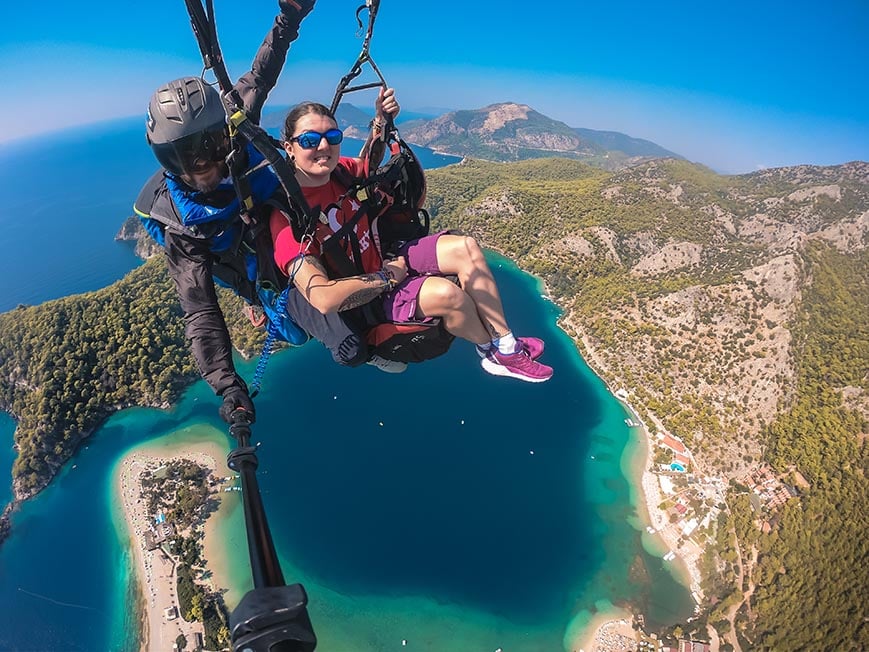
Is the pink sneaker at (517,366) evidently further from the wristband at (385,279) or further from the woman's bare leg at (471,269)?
the wristband at (385,279)

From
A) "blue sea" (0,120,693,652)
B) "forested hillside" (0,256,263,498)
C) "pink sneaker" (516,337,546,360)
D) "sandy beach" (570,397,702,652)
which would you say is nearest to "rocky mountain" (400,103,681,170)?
"blue sea" (0,120,693,652)

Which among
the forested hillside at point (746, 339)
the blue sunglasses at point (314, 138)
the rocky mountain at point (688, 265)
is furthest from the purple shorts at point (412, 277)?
the rocky mountain at point (688, 265)

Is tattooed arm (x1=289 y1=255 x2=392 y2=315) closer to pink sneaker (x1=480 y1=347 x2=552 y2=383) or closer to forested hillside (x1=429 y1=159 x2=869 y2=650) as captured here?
pink sneaker (x1=480 y1=347 x2=552 y2=383)

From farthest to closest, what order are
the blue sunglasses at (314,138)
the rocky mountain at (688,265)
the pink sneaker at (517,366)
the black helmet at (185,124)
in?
the rocky mountain at (688,265)
the pink sneaker at (517,366)
the blue sunglasses at (314,138)
the black helmet at (185,124)

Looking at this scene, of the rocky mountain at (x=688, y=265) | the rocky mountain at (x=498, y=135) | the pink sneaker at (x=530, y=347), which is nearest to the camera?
the pink sneaker at (x=530, y=347)

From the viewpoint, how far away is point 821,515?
84.0ft

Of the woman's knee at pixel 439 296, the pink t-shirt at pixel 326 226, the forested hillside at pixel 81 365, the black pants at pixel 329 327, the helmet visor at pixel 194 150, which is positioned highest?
the helmet visor at pixel 194 150

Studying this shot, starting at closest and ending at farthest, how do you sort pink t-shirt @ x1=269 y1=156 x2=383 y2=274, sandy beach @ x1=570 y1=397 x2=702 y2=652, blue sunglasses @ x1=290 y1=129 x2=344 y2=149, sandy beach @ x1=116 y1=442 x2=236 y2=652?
pink t-shirt @ x1=269 y1=156 x2=383 y2=274, blue sunglasses @ x1=290 y1=129 x2=344 y2=149, sandy beach @ x1=116 y1=442 x2=236 y2=652, sandy beach @ x1=570 y1=397 x2=702 y2=652

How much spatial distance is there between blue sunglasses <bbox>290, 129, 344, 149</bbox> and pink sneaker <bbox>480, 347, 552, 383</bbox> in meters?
1.91

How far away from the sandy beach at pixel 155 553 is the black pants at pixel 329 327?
78.4 ft

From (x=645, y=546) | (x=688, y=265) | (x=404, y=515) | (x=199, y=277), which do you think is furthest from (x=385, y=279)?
(x=688, y=265)

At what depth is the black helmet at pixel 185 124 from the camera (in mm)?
2281

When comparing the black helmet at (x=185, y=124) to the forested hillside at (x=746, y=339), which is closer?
the black helmet at (x=185, y=124)

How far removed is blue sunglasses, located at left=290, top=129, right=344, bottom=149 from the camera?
2.76 metres
